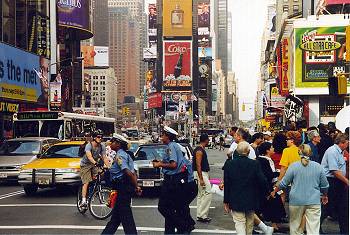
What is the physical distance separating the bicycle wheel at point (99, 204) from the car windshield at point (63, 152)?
15.0 ft

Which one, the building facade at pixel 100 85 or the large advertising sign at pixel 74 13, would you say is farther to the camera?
the building facade at pixel 100 85

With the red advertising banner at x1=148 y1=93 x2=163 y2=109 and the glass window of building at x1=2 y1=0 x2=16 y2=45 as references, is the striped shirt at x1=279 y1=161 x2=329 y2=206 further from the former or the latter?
the red advertising banner at x1=148 y1=93 x2=163 y2=109

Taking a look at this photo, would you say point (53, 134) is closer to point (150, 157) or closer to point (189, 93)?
point (150, 157)

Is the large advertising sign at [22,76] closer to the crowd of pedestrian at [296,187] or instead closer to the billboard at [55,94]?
the billboard at [55,94]

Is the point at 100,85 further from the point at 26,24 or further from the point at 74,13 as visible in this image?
the point at 26,24

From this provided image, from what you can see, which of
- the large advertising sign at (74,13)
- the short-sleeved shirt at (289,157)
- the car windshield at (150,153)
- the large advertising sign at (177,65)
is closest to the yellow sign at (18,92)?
the car windshield at (150,153)

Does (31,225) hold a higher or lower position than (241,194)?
lower

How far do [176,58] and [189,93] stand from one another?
1037 cm

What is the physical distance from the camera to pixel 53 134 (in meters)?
24.2

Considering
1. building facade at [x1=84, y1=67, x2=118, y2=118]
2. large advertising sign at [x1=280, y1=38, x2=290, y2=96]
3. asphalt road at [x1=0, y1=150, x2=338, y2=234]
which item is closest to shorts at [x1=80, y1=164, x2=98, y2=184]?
asphalt road at [x1=0, y1=150, x2=338, y2=234]

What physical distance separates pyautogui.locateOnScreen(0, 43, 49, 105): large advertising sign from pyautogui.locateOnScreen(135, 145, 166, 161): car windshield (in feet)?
53.0

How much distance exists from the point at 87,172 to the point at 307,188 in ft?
19.2

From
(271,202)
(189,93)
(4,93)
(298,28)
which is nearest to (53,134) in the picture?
(4,93)

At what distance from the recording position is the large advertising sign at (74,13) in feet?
285
